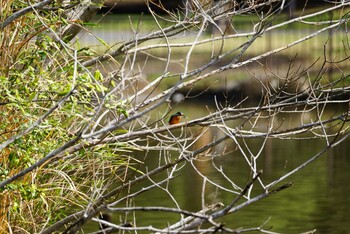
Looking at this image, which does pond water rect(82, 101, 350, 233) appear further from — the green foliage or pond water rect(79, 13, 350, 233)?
the green foliage

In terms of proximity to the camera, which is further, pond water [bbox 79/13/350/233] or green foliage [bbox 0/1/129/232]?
pond water [bbox 79/13/350/233]

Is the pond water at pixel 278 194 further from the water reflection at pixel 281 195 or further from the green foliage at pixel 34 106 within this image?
the green foliage at pixel 34 106

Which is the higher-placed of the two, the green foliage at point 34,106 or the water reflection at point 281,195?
the green foliage at point 34,106

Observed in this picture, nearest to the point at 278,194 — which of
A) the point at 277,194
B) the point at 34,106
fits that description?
the point at 277,194

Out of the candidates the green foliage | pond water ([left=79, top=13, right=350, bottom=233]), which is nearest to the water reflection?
pond water ([left=79, top=13, right=350, bottom=233])

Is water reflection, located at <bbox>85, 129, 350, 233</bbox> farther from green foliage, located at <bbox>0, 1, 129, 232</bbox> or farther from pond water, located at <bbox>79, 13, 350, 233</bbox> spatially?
green foliage, located at <bbox>0, 1, 129, 232</bbox>

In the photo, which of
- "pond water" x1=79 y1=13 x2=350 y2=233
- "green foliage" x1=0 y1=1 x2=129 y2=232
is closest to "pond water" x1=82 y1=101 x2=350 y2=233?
"pond water" x1=79 y1=13 x2=350 y2=233

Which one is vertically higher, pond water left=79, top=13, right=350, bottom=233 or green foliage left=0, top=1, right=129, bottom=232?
green foliage left=0, top=1, right=129, bottom=232

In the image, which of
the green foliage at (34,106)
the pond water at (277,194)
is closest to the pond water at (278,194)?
the pond water at (277,194)

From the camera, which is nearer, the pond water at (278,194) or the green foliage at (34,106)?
the green foliage at (34,106)

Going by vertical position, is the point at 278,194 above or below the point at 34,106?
below

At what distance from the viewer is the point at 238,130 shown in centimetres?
439

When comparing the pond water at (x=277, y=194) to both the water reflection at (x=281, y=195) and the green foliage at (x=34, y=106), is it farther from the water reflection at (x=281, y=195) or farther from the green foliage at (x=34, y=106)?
the green foliage at (x=34, y=106)

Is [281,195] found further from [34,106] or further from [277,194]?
[34,106]
